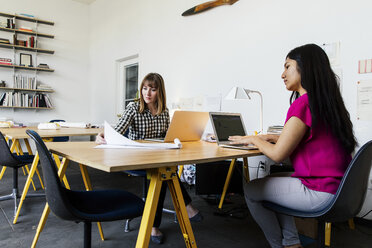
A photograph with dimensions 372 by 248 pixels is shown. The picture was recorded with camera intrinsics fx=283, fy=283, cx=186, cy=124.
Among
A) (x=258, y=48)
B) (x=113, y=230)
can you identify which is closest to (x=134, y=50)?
(x=258, y=48)

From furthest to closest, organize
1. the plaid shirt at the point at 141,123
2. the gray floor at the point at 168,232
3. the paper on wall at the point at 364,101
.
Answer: the paper on wall at the point at 364,101
the plaid shirt at the point at 141,123
the gray floor at the point at 168,232

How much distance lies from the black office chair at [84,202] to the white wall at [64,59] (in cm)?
516

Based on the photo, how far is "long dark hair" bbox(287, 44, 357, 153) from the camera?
1.27 m

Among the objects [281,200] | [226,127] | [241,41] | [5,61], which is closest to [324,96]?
[281,200]

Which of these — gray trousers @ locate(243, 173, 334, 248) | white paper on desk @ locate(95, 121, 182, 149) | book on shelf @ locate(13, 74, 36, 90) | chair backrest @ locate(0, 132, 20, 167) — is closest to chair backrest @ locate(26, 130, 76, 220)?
white paper on desk @ locate(95, 121, 182, 149)

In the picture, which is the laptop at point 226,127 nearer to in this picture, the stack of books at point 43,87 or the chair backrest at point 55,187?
the chair backrest at point 55,187

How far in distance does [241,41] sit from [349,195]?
7.99 feet

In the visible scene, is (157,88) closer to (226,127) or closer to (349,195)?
(226,127)

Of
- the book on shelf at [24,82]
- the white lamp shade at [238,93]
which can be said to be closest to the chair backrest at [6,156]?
the white lamp shade at [238,93]

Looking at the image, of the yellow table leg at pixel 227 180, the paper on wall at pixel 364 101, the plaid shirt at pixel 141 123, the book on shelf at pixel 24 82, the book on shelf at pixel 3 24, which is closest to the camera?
the plaid shirt at pixel 141 123

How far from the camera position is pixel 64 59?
6.17m

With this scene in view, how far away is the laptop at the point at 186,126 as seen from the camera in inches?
75.3

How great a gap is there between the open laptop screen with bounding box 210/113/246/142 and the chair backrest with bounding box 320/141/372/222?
2.67ft

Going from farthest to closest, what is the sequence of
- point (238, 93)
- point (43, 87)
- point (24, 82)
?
1. point (43, 87)
2. point (24, 82)
3. point (238, 93)
